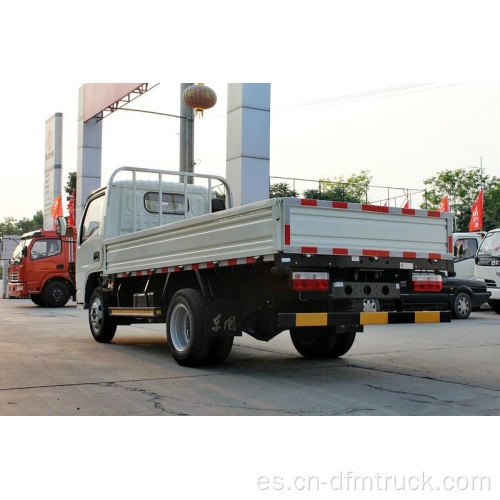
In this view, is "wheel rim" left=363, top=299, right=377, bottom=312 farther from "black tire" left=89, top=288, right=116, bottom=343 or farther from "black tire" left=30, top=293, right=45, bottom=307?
"black tire" left=30, top=293, right=45, bottom=307

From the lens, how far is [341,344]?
338 inches

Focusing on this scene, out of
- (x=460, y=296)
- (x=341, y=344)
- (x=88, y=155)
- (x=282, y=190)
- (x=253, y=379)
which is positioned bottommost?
(x=253, y=379)

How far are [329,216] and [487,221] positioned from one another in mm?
47868

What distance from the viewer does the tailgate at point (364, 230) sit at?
641cm

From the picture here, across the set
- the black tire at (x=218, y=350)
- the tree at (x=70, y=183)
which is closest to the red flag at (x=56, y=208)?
the black tire at (x=218, y=350)

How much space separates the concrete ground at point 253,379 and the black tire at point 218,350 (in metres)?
0.15

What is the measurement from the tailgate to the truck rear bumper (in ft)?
2.03

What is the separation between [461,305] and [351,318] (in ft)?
33.8

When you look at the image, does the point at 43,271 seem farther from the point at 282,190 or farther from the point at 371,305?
the point at 371,305

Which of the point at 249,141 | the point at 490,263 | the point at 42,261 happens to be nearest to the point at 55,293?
the point at 42,261

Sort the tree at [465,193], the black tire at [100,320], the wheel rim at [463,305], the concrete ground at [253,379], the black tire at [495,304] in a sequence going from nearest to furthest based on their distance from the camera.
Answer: the concrete ground at [253,379] < the black tire at [100,320] < the wheel rim at [463,305] < the black tire at [495,304] < the tree at [465,193]

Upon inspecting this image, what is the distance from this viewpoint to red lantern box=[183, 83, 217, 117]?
16.0 metres

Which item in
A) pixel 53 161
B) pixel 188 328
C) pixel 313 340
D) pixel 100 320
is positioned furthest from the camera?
pixel 53 161

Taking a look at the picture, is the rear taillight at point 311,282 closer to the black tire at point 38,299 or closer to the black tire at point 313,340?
the black tire at point 313,340
